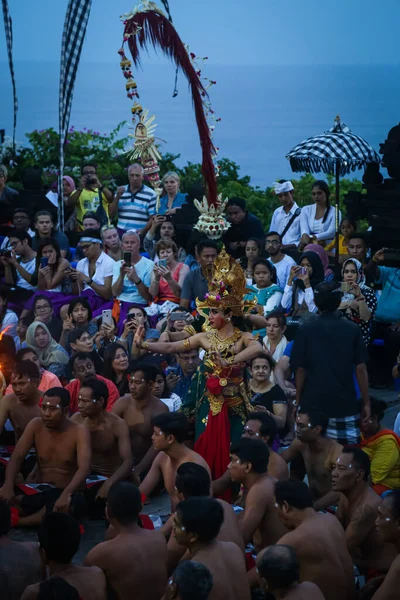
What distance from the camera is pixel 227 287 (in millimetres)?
7867

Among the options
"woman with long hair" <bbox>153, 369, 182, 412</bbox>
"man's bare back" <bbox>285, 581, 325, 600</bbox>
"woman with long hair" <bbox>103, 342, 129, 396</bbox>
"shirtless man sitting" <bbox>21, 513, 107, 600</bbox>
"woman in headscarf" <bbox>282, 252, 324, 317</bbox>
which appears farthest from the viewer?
"woman in headscarf" <bbox>282, 252, 324, 317</bbox>

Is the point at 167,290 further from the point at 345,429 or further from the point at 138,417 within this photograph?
the point at 345,429

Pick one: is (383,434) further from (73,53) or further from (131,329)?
(73,53)

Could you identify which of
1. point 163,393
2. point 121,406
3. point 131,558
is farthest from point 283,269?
point 131,558

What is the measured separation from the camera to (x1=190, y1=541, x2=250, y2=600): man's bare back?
5078 millimetres

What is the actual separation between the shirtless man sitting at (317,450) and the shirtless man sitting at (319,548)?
1.34 m

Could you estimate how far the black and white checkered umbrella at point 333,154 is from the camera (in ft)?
34.9

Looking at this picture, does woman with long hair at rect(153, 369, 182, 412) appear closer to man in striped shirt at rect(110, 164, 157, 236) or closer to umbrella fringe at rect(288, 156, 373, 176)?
umbrella fringe at rect(288, 156, 373, 176)

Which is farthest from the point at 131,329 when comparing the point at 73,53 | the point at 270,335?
the point at 73,53

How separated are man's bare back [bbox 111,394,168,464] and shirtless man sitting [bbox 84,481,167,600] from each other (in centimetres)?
244

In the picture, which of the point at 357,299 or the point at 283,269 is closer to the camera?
the point at 357,299

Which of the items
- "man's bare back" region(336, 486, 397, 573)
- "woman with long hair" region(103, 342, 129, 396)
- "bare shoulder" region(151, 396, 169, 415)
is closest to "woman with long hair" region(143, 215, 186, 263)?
"woman with long hair" region(103, 342, 129, 396)

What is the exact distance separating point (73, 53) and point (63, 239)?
2.04 meters

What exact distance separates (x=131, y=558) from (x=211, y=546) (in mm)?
489
